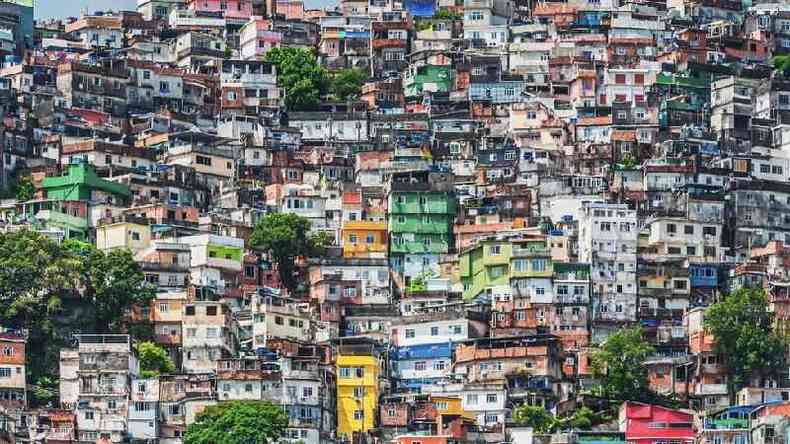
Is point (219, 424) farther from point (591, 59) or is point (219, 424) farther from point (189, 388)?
point (591, 59)

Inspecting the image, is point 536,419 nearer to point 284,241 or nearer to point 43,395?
point 43,395

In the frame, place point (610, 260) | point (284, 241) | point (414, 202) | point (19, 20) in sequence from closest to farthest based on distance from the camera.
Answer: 1. point (610, 260)
2. point (284, 241)
3. point (414, 202)
4. point (19, 20)

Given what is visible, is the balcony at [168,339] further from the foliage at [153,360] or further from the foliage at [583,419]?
the foliage at [583,419]

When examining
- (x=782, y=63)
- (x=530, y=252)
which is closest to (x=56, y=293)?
(x=530, y=252)

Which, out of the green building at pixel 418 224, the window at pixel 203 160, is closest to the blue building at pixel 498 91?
the window at pixel 203 160

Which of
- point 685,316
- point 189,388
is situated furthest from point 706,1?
point 189,388
